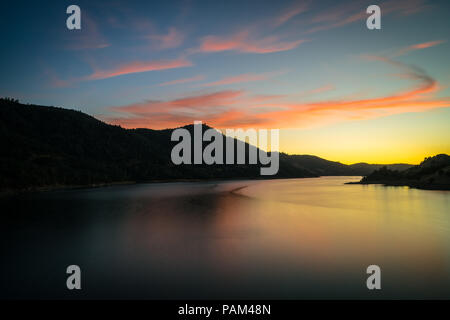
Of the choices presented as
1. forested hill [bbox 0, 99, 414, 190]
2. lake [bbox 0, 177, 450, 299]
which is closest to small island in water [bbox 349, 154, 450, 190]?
lake [bbox 0, 177, 450, 299]

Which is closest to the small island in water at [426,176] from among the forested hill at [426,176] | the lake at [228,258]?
the forested hill at [426,176]

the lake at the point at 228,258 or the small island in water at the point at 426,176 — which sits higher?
the small island in water at the point at 426,176

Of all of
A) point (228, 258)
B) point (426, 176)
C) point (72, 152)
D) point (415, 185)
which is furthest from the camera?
point (72, 152)

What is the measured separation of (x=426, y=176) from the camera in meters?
75.8

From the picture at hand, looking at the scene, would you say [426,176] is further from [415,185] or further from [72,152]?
[72,152]

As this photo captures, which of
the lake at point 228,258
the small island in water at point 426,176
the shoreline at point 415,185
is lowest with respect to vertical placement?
the lake at point 228,258

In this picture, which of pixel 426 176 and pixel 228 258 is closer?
pixel 228 258

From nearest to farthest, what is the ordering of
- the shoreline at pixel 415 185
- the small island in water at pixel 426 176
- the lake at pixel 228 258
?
the lake at pixel 228 258 → the shoreline at pixel 415 185 → the small island in water at pixel 426 176

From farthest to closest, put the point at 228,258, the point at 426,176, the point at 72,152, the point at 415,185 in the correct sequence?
the point at 72,152 < the point at 415,185 < the point at 426,176 < the point at 228,258

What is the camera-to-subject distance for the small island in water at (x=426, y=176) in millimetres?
67188

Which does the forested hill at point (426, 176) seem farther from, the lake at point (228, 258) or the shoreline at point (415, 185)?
the lake at point (228, 258)

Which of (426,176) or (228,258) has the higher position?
(426,176)

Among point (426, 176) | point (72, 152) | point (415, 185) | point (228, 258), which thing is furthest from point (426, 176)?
point (72, 152)
